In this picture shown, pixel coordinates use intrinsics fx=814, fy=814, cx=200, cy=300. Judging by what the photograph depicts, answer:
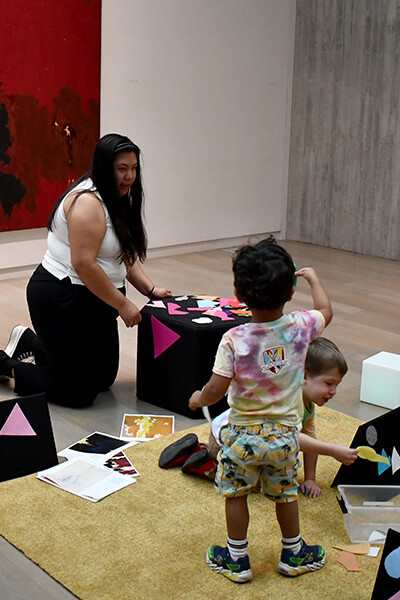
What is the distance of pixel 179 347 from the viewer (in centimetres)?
308

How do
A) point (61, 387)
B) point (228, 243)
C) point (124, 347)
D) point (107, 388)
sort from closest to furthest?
point (61, 387), point (107, 388), point (124, 347), point (228, 243)

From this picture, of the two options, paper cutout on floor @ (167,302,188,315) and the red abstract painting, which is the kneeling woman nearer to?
paper cutout on floor @ (167,302,188,315)

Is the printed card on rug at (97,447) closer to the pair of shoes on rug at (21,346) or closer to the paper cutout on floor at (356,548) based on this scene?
the pair of shoes on rug at (21,346)

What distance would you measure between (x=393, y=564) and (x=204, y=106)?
186 inches

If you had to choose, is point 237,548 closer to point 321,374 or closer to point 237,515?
point 237,515

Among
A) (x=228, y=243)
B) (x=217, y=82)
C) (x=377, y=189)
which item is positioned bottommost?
(x=228, y=243)

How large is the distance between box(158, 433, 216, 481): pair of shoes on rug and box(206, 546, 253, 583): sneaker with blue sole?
0.47 m

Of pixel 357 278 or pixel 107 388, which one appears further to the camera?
pixel 357 278

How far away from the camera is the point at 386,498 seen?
2.46 meters

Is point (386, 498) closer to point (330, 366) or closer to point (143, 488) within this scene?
point (330, 366)

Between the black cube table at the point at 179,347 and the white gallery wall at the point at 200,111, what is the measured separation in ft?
7.45

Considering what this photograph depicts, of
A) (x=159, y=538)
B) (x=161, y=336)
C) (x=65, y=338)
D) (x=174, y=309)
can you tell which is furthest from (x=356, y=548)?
(x=65, y=338)

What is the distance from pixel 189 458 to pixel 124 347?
140cm

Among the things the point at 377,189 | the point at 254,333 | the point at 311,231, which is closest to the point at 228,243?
the point at 311,231
